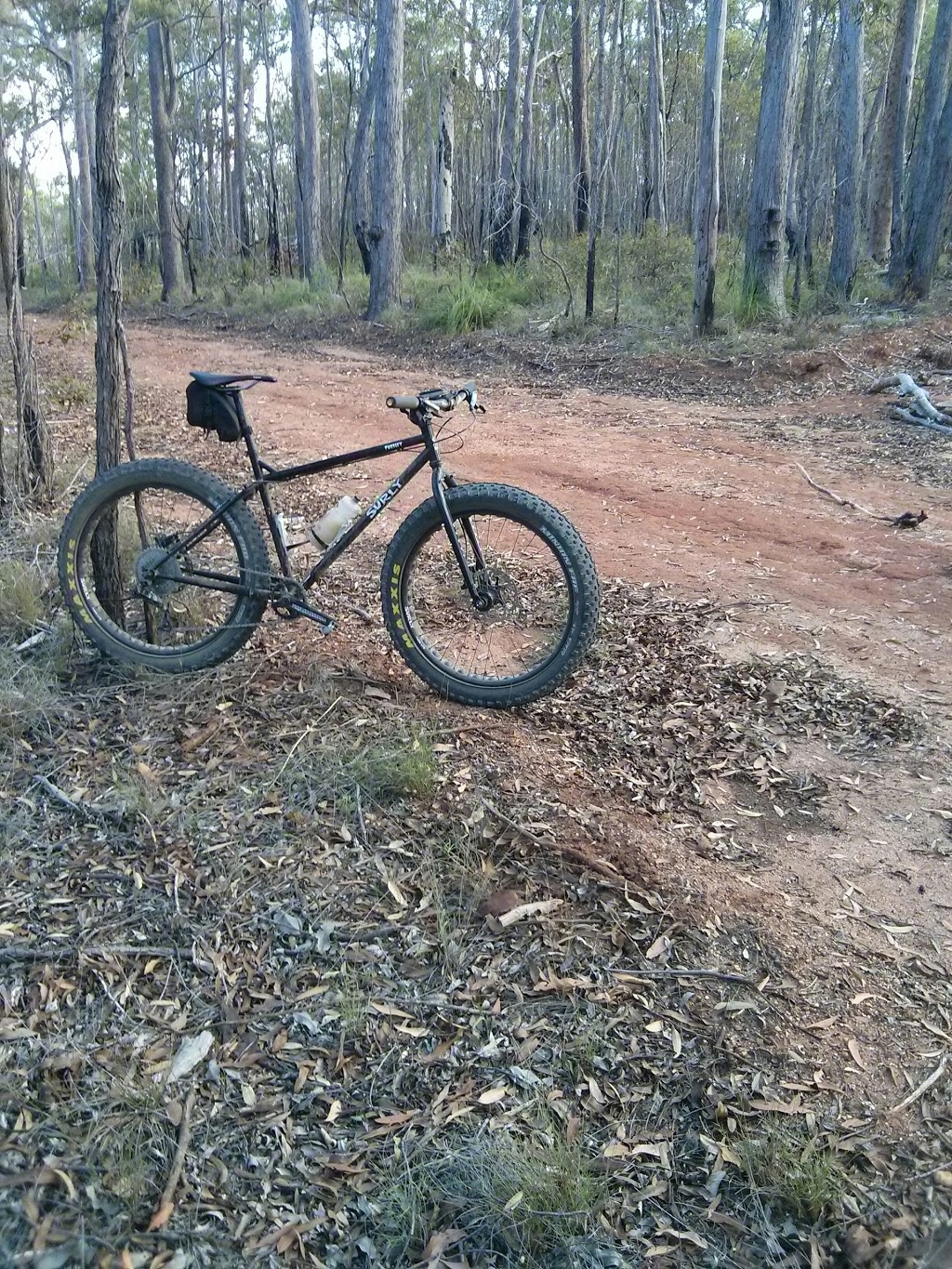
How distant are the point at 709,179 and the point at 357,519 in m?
9.42

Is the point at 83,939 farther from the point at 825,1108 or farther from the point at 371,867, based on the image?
the point at 825,1108

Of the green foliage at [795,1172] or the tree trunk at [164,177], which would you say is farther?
the tree trunk at [164,177]

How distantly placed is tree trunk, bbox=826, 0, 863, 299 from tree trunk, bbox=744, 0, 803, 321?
1710 mm

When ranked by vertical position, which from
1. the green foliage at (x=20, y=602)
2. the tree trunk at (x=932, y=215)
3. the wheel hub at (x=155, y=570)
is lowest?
the green foliage at (x=20, y=602)

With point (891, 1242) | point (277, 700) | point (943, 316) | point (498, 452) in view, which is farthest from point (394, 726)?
point (943, 316)

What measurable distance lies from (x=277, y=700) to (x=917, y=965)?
232cm

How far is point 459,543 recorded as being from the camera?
3699 millimetres

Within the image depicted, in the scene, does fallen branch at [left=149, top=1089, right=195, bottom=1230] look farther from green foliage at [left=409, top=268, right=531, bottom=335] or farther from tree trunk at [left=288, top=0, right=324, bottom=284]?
tree trunk at [left=288, top=0, right=324, bottom=284]

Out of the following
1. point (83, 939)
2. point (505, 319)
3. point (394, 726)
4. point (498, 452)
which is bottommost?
point (83, 939)

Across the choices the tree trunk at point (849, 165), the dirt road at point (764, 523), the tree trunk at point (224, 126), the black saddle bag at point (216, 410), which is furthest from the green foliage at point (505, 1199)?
the tree trunk at point (224, 126)

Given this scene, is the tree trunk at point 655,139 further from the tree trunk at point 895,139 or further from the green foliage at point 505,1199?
the green foliage at point 505,1199

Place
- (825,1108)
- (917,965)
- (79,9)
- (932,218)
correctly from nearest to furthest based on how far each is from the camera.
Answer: (825,1108), (917,965), (932,218), (79,9)

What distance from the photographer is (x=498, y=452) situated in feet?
25.4

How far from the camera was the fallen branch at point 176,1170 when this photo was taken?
6.70 feet
